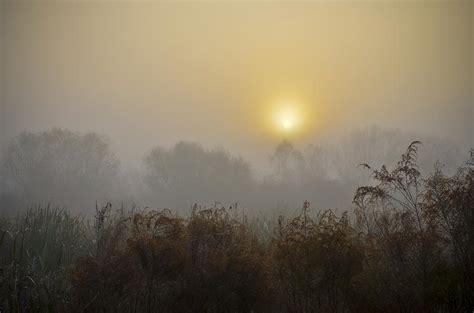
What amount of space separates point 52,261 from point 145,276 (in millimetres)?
4340

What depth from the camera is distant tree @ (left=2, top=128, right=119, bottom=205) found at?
32.3 metres

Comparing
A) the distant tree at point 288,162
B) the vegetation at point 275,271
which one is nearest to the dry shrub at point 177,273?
the vegetation at point 275,271

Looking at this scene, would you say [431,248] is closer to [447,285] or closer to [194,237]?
[447,285]

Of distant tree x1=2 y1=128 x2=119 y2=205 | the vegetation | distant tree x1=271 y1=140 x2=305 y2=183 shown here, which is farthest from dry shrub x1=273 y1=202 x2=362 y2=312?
distant tree x1=271 y1=140 x2=305 y2=183

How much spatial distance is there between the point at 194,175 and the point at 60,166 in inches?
469

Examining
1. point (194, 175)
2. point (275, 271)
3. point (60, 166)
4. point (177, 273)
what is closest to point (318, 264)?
point (275, 271)

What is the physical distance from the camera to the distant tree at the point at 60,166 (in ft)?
106

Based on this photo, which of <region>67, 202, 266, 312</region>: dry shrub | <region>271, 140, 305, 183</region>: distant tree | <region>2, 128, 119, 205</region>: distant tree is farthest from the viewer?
<region>271, 140, 305, 183</region>: distant tree

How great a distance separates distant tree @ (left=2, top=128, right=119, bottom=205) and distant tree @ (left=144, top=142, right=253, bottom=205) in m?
4.17

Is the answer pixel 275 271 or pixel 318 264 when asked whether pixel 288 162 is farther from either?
pixel 318 264

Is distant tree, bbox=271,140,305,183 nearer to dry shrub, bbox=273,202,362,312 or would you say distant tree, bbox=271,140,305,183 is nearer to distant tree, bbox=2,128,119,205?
distant tree, bbox=2,128,119,205

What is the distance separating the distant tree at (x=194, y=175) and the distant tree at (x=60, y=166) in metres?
4.17

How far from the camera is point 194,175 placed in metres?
37.5

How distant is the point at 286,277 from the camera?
7.32 m
